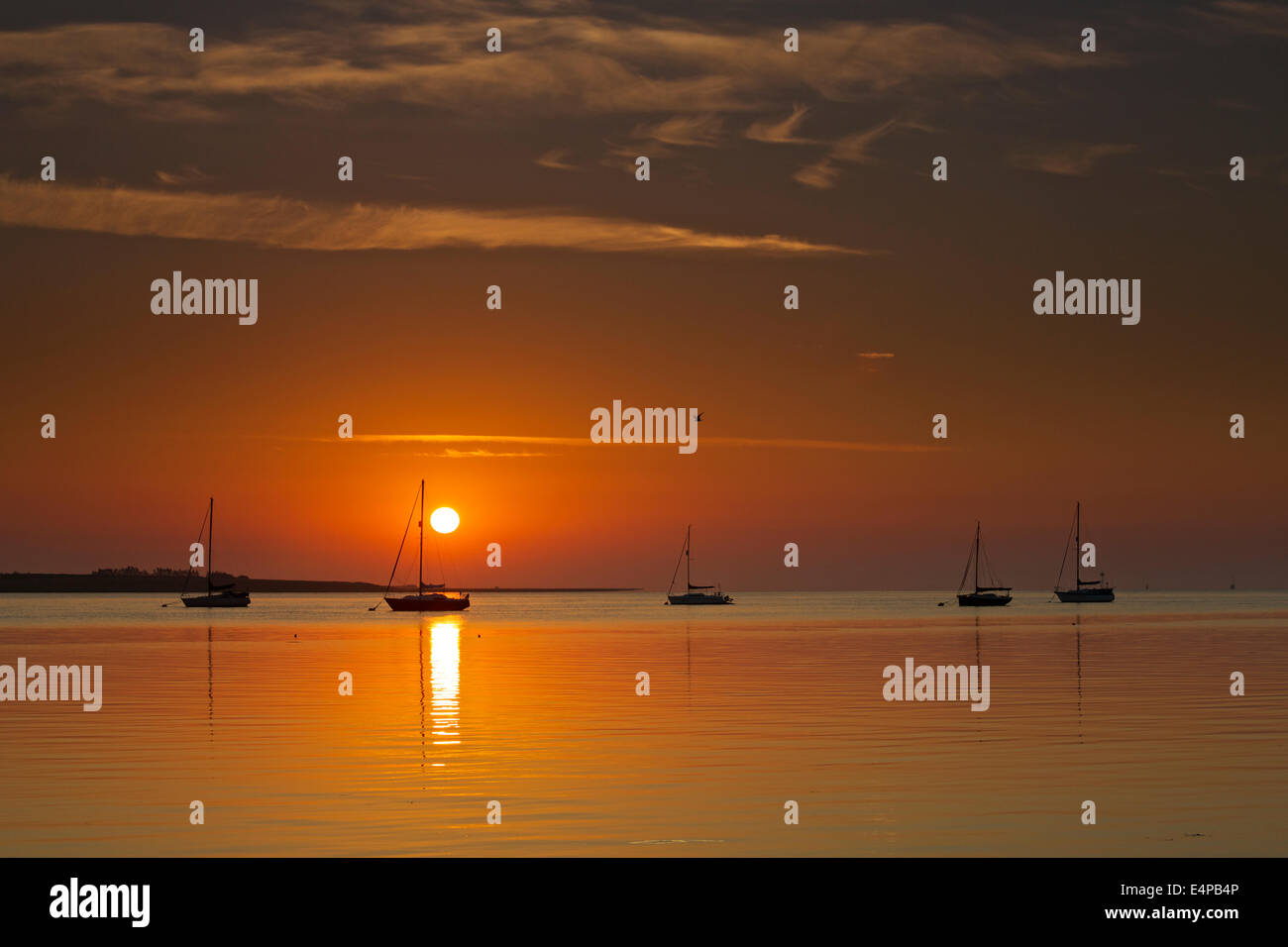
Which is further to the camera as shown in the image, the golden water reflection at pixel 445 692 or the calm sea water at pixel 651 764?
the golden water reflection at pixel 445 692

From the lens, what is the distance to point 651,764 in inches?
1318

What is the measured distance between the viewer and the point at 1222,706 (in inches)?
1844

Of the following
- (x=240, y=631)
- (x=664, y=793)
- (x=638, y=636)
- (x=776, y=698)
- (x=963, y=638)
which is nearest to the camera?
(x=664, y=793)

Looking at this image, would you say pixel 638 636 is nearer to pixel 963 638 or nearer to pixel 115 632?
pixel 963 638

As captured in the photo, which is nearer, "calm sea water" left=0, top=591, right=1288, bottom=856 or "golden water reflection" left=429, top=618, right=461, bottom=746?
"calm sea water" left=0, top=591, right=1288, bottom=856

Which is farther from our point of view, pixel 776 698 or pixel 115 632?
pixel 115 632

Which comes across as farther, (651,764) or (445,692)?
(445,692)

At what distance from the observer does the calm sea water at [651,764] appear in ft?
78.9

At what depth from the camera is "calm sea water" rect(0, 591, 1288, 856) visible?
78.9 feet
